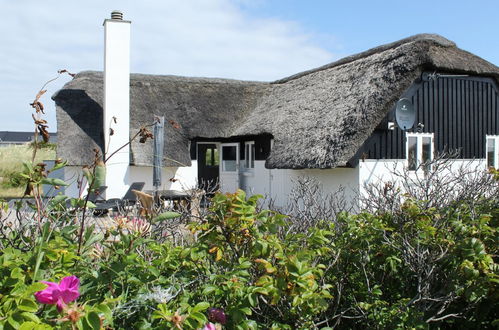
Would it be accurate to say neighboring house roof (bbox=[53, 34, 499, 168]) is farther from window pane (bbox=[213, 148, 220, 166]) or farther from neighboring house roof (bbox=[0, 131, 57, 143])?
neighboring house roof (bbox=[0, 131, 57, 143])

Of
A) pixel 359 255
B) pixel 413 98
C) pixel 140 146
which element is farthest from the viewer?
pixel 140 146

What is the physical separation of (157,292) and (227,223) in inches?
18.6

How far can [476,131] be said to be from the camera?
12609mm

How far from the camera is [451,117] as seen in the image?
40.2 ft

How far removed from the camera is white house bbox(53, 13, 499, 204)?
11250mm

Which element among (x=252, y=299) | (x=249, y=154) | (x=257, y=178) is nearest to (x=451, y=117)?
(x=257, y=178)

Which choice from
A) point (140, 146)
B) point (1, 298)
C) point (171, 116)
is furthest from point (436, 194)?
point (171, 116)

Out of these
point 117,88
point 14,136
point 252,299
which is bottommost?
point 252,299

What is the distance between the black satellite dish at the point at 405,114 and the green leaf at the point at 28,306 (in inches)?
417

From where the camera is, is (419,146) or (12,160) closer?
(419,146)

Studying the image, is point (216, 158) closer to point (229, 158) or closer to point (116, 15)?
point (229, 158)

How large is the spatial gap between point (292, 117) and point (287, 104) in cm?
153

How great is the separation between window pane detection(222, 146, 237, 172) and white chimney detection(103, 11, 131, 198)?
3.55m

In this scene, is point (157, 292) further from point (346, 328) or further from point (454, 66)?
point (454, 66)
